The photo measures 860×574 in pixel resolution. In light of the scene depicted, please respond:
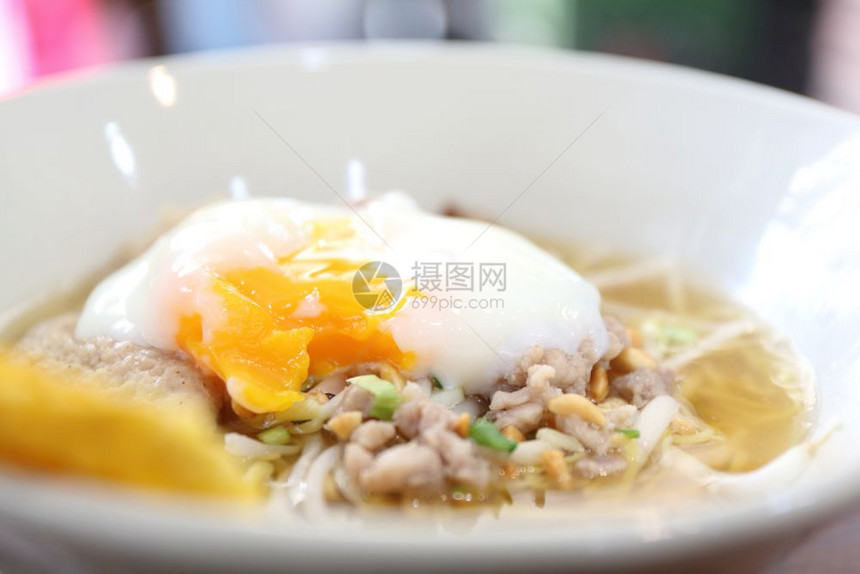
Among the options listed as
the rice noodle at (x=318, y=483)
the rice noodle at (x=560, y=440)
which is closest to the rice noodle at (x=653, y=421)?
the rice noodle at (x=560, y=440)

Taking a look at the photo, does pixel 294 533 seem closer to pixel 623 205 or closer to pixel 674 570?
pixel 674 570

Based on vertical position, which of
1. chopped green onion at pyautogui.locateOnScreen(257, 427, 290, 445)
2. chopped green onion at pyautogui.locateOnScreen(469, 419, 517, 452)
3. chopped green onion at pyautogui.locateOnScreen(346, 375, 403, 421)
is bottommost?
chopped green onion at pyautogui.locateOnScreen(257, 427, 290, 445)

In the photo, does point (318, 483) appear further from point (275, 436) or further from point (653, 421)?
point (653, 421)

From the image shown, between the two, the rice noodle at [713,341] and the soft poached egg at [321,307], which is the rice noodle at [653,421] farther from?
the rice noodle at [713,341]

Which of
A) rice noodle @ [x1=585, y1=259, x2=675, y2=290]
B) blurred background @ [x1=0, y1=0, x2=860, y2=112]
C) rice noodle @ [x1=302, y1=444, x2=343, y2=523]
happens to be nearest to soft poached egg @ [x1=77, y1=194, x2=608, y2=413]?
rice noodle @ [x1=302, y1=444, x2=343, y2=523]

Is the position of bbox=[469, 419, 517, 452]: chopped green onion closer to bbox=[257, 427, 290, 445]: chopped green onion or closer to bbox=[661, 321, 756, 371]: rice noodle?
bbox=[257, 427, 290, 445]: chopped green onion

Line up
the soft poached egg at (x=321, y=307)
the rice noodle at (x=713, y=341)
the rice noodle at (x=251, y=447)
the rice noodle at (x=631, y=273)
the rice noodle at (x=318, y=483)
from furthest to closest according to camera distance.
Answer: the rice noodle at (x=631, y=273) → the rice noodle at (x=713, y=341) → the soft poached egg at (x=321, y=307) → the rice noodle at (x=251, y=447) → the rice noodle at (x=318, y=483)

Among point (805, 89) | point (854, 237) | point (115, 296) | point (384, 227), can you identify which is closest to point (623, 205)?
point (854, 237)
